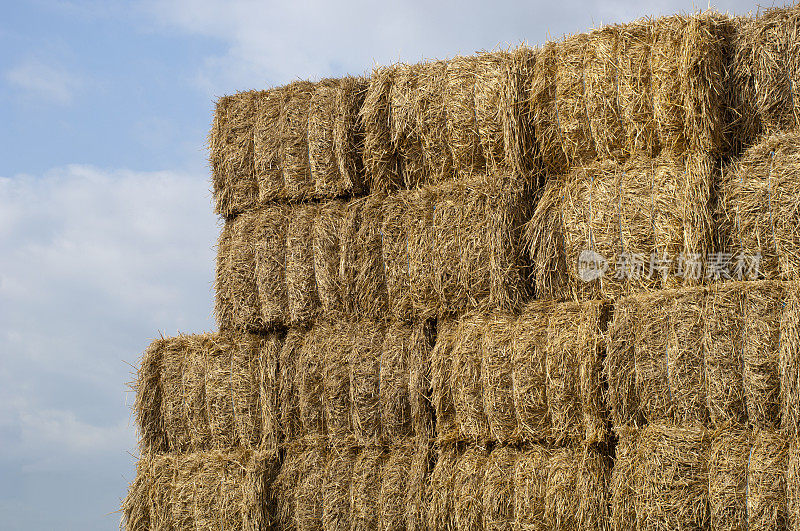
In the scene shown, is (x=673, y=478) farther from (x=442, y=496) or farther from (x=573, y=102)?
(x=573, y=102)

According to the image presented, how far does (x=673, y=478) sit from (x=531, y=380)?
3.40 feet

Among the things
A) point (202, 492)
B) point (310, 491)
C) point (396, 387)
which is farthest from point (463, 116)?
point (202, 492)

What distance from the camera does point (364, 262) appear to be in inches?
256

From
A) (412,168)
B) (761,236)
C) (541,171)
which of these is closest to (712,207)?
(761,236)

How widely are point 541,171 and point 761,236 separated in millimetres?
1523

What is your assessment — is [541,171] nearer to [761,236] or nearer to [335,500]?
[761,236]

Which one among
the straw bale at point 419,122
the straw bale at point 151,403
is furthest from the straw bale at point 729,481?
the straw bale at point 151,403

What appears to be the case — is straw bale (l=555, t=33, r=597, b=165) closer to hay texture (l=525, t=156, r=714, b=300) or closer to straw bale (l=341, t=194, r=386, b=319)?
hay texture (l=525, t=156, r=714, b=300)

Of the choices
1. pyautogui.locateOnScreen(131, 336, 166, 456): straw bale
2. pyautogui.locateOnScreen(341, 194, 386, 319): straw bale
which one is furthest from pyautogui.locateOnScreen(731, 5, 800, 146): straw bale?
pyautogui.locateOnScreen(131, 336, 166, 456): straw bale

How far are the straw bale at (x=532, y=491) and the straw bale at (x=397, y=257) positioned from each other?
52.8 inches

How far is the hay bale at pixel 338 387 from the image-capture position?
6523mm

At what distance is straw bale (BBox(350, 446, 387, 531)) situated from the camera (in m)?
6.29

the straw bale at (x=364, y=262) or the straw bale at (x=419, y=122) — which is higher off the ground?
the straw bale at (x=419, y=122)

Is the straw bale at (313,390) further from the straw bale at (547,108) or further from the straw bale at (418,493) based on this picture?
the straw bale at (547,108)
